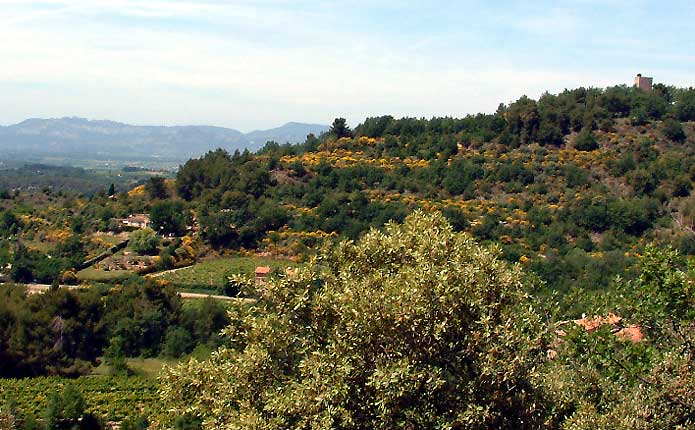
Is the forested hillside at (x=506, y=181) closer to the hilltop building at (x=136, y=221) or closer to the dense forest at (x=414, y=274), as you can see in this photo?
the dense forest at (x=414, y=274)

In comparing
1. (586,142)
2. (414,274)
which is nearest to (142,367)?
(414,274)

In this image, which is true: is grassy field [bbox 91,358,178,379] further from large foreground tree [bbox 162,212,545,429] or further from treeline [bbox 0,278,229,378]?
large foreground tree [bbox 162,212,545,429]

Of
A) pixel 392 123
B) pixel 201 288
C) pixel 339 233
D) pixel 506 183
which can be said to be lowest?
pixel 201 288

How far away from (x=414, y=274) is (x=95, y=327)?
30.1 meters

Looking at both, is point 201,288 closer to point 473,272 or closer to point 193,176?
point 193,176

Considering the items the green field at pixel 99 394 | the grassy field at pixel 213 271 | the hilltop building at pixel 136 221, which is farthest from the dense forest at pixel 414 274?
the green field at pixel 99 394

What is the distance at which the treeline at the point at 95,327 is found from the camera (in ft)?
102

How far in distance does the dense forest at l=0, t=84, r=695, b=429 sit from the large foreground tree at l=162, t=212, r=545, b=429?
0.09ft

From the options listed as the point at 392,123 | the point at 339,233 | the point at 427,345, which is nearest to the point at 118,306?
the point at 339,233

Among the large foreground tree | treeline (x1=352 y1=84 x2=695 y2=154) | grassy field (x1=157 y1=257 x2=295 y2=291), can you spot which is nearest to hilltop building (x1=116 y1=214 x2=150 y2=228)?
grassy field (x1=157 y1=257 x2=295 y2=291)

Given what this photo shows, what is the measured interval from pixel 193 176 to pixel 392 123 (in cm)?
2001

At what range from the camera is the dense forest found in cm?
792

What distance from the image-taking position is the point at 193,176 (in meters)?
61.8

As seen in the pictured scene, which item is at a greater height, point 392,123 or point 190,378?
point 392,123
